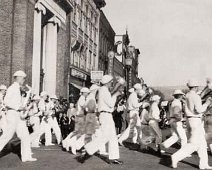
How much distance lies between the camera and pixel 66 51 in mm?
31938

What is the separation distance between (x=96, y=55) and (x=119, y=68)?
19.4 meters

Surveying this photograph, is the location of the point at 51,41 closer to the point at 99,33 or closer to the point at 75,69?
the point at 75,69

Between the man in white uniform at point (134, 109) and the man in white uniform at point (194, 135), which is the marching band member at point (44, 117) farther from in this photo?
the man in white uniform at point (194, 135)

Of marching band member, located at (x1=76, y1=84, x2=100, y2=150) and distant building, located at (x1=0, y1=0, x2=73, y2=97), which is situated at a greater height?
distant building, located at (x1=0, y1=0, x2=73, y2=97)

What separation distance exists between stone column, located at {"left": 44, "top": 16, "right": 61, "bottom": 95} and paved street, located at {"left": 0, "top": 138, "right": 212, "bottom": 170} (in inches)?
667

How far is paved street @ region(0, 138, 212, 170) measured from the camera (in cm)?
923

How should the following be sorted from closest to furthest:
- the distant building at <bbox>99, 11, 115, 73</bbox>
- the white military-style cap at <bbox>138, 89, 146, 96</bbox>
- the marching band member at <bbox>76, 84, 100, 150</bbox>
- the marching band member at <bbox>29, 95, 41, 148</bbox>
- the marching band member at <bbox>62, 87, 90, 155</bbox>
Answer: the marching band member at <bbox>76, 84, 100, 150</bbox>, the marching band member at <bbox>62, 87, 90, 155</bbox>, the marching band member at <bbox>29, 95, 41, 148</bbox>, the white military-style cap at <bbox>138, 89, 146, 96</bbox>, the distant building at <bbox>99, 11, 115, 73</bbox>

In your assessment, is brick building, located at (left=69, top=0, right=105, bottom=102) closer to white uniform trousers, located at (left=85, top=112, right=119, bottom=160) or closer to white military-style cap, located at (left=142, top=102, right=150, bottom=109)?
white military-style cap, located at (left=142, top=102, right=150, bottom=109)

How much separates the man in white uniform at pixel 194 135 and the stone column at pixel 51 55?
19.8 metres

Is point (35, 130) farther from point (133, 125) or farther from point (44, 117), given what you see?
point (133, 125)

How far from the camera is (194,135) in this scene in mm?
9242

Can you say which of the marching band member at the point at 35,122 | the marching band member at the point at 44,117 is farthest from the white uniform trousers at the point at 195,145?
the marching band member at the point at 44,117

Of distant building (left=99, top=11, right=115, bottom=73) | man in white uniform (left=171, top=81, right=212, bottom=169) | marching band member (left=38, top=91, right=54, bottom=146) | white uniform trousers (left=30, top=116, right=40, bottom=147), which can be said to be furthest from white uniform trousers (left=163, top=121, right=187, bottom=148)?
distant building (left=99, top=11, right=115, bottom=73)

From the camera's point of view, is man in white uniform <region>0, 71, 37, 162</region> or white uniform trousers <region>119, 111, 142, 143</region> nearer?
man in white uniform <region>0, 71, 37, 162</region>
